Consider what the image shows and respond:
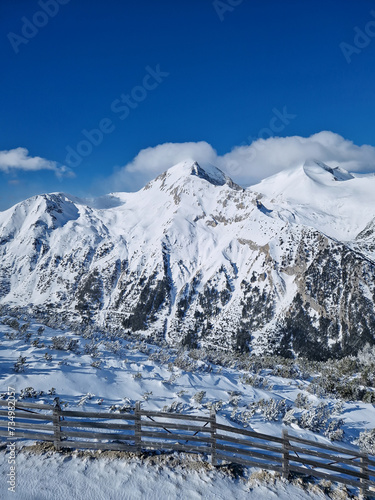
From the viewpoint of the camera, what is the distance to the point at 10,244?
14362 cm

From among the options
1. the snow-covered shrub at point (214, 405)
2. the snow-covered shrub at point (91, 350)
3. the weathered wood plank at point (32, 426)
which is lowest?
the snow-covered shrub at point (214, 405)

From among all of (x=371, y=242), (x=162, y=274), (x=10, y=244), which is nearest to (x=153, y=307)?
(x=162, y=274)

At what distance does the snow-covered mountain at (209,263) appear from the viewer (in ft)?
274

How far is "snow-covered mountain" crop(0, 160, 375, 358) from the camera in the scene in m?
83.6

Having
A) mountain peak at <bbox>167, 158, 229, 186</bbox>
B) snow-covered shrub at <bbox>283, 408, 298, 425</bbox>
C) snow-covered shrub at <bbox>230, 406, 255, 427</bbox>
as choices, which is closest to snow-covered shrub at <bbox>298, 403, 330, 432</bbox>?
snow-covered shrub at <bbox>283, 408, 298, 425</bbox>

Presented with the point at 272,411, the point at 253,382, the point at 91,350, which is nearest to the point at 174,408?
the point at 272,411

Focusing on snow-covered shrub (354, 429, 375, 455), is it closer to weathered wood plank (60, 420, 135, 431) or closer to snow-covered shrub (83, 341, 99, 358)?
weathered wood plank (60, 420, 135, 431)

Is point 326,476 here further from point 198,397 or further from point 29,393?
point 29,393

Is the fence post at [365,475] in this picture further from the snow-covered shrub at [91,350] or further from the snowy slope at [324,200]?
the snowy slope at [324,200]

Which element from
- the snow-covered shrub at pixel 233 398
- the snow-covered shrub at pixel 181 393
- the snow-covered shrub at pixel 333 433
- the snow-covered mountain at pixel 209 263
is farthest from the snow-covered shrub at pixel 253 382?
the snow-covered mountain at pixel 209 263

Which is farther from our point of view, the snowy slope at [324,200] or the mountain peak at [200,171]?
the mountain peak at [200,171]

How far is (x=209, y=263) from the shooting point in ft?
357

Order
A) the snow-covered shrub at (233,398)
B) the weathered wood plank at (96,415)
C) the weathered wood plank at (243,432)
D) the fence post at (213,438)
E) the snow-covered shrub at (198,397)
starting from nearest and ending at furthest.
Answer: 1. the weathered wood plank at (96,415)
2. the weathered wood plank at (243,432)
3. the fence post at (213,438)
4. the snow-covered shrub at (198,397)
5. the snow-covered shrub at (233,398)

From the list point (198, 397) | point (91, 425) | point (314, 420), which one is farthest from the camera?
point (198, 397)
